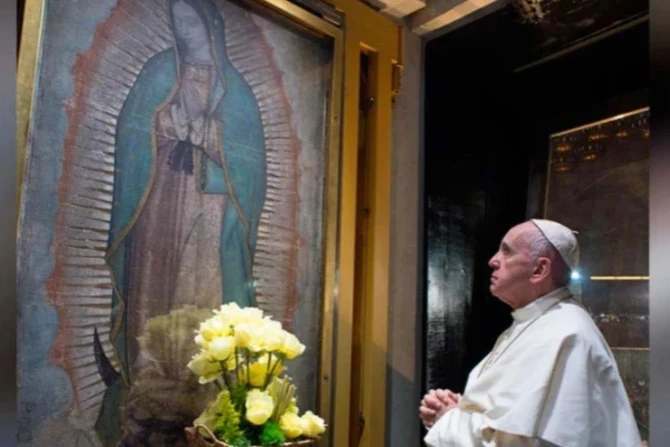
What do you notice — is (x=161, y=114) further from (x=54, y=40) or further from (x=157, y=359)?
(x=157, y=359)

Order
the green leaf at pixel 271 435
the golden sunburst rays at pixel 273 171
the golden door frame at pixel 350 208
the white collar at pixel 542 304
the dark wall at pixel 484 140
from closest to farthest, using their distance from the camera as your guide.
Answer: the green leaf at pixel 271 435 → the white collar at pixel 542 304 → the golden sunburst rays at pixel 273 171 → the golden door frame at pixel 350 208 → the dark wall at pixel 484 140

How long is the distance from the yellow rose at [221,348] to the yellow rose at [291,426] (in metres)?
0.27

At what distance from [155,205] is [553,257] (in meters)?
1.37

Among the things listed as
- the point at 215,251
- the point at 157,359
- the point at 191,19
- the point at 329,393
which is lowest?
the point at 329,393

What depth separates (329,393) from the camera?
2.50 m

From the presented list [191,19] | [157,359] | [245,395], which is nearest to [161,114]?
[191,19]

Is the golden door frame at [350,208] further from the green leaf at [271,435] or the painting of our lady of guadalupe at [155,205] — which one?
the green leaf at [271,435]

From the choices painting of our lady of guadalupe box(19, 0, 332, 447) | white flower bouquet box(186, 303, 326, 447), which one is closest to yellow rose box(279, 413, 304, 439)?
white flower bouquet box(186, 303, 326, 447)

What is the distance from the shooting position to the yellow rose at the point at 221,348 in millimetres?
1791

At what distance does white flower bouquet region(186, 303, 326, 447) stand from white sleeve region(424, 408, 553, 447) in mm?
399

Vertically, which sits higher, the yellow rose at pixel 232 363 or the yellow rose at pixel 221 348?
the yellow rose at pixel 221 348

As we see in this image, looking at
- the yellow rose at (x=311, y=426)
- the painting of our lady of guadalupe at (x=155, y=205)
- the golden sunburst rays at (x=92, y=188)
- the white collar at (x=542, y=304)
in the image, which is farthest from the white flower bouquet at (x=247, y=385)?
the white collar at (x=542, y=304)

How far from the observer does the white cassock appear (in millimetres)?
1785

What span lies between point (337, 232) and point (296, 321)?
42 centimetres
